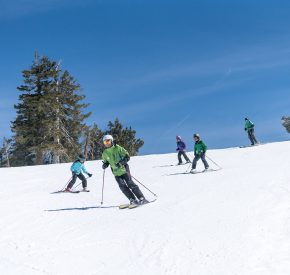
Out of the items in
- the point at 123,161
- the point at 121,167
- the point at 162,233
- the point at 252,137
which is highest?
the point at 252,137

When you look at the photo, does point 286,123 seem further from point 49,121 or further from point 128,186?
point 128,186

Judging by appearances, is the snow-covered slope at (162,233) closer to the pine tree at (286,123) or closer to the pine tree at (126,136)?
the pine tree at (126,136)

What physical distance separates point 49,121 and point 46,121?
0.40 metres

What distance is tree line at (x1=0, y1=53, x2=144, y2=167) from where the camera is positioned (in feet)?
149

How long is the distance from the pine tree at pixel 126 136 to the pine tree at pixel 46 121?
5717 millimetres

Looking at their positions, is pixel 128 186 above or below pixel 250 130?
below

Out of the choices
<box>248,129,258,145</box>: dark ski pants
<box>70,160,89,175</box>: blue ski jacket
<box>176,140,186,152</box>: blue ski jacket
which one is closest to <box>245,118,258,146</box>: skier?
<box>248,129,258,145</box>: dark ski pants

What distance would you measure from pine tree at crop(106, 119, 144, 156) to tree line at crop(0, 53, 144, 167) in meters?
0.20

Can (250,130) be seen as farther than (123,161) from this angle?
Yes

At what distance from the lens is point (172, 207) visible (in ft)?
32.5

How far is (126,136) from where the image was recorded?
57.2 meters

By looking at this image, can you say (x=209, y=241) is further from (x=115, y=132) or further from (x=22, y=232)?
(x=115, y=132)

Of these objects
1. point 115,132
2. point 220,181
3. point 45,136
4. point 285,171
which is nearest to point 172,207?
point 220,181

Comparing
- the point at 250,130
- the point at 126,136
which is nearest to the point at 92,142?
the point at 126,136
